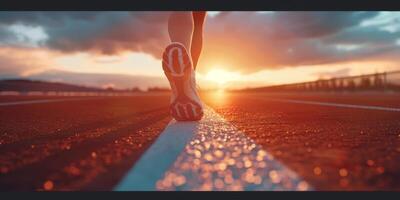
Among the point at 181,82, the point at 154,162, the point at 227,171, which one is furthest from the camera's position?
the point at 181,82

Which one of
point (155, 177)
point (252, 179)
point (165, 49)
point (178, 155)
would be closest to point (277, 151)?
point (178, 155)

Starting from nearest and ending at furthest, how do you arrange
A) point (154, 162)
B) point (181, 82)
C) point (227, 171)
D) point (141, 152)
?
1. point (227, 171)
2. point (154, 162)
3. point (141, 152)
4. point (181, 82)

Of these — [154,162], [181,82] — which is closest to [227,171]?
[154,162]

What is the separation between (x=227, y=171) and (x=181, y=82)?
221 centimetres

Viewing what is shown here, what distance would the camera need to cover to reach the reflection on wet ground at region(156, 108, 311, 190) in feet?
5.63

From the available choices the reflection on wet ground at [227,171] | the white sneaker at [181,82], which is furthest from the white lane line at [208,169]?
the white sneaker at [181,82]

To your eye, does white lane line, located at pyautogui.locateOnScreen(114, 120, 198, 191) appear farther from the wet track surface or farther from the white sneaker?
the white sneaker

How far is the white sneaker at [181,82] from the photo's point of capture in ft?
13.2

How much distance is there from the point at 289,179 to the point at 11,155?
5.35 ft

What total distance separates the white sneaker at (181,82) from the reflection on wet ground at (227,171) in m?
1.44

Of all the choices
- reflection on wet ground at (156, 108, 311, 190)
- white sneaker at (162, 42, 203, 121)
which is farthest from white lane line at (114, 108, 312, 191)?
white sneaker at (162, 42, 203, 121)

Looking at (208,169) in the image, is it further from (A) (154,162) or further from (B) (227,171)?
(A) (154,162)

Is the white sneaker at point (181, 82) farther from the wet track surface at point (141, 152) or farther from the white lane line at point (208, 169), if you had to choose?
the white lane line at point (208, 169)

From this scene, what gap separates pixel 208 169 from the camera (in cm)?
198
